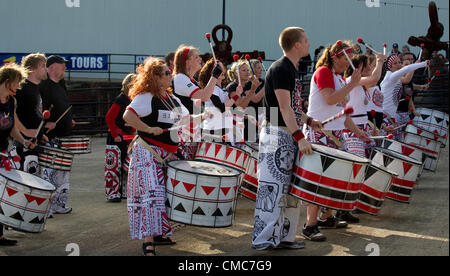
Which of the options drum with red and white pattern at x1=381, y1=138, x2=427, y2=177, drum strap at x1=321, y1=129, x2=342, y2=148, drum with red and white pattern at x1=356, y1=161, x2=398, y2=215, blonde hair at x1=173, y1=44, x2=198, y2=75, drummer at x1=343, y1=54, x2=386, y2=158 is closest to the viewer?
drum strap at x1=321, y1=129, x2=342, y2=148

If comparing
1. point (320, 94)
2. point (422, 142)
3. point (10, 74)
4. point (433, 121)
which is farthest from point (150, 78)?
point (433, 121)

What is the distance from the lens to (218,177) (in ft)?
16.5

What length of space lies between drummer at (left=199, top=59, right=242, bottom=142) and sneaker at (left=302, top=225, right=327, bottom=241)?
5.67 ft

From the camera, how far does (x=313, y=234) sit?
576 centimetres

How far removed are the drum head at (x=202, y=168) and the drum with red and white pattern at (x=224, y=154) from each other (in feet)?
4.14

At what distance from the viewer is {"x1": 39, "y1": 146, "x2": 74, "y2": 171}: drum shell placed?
21.9 feet

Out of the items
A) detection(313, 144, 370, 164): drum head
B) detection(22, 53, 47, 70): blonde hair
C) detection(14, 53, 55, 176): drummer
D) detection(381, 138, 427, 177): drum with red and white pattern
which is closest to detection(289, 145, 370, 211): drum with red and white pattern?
detection(313, 144, 370, 164): drum head

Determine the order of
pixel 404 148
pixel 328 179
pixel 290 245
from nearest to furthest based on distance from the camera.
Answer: pixel 328 179, pixel 290 245, pixel 404 148

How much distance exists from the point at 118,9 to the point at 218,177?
1413cm

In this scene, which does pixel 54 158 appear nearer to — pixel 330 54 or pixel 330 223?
pixel 330 223

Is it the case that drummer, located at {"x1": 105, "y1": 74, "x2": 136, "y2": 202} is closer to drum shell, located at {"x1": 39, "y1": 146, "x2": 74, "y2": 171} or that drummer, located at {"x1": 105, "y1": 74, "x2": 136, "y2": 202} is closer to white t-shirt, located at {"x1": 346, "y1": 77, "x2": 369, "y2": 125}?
drum shell, located at {"x1": 39, "y1": 146, "x2": 74, "y2": 171}

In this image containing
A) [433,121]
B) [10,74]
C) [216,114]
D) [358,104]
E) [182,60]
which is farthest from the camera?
[433,121]

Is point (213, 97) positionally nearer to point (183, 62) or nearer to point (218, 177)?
point (183, 62)

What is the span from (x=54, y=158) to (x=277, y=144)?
9.13 ft
